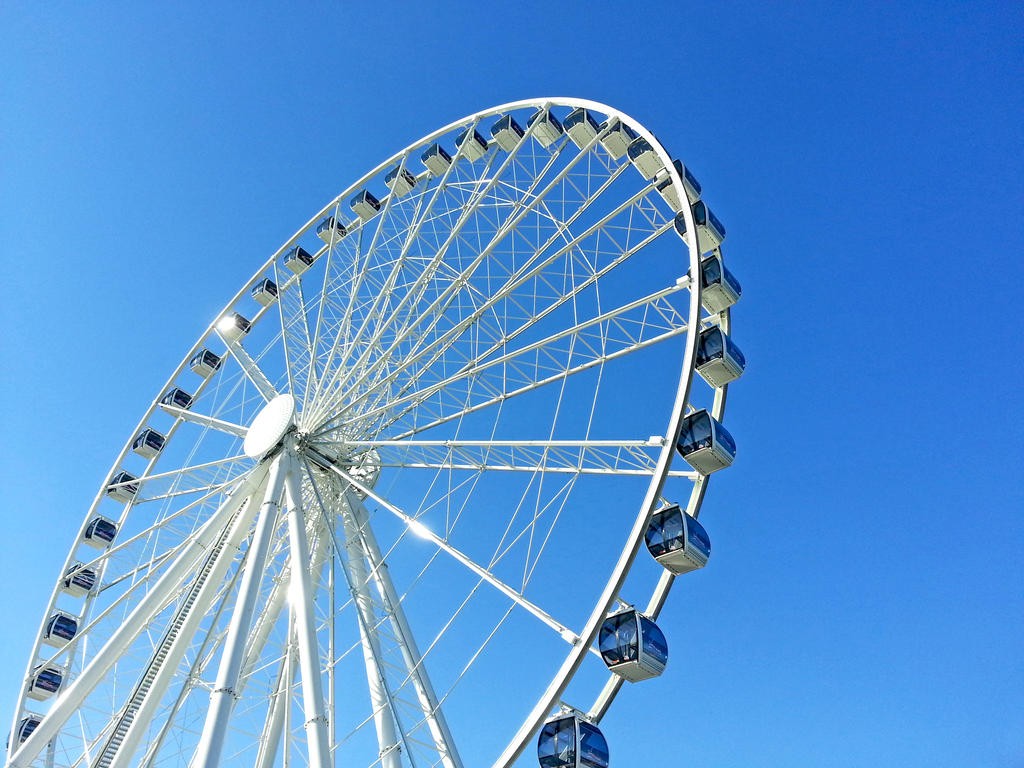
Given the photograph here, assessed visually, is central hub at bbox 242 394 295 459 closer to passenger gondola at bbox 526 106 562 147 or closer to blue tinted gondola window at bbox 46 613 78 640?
blue tinted gondola window at bbox 46 613 78 640

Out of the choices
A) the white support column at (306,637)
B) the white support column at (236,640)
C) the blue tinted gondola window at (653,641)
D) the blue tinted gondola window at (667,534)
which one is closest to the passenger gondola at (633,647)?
the blue tinted gondola window at (653,641)

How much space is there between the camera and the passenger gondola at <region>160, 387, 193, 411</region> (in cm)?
2230

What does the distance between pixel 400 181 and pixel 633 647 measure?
14060 millimetres

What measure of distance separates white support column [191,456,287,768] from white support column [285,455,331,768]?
1.13ft

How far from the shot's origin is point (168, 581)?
14289mm

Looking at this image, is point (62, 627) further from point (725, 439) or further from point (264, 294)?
point (725, 439)

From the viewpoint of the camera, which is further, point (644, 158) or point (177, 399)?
point (177, 399)

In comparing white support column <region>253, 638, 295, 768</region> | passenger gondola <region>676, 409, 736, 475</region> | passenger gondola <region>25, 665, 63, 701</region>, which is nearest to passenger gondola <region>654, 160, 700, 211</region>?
passenger gondola <region>676, 409, 736, 475</region>

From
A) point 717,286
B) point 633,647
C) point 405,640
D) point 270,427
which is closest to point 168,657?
point 405,640

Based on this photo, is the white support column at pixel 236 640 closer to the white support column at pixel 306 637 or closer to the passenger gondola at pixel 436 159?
the white support column at pixel 306 637

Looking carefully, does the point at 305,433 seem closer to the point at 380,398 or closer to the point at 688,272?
the point at 380,398

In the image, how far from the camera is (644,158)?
16.2 metres

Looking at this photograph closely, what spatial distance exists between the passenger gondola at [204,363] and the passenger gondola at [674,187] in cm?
1315

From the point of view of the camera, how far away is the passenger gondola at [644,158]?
1612 cm
